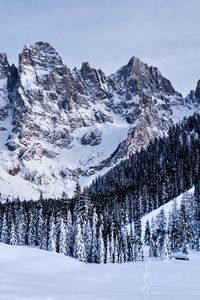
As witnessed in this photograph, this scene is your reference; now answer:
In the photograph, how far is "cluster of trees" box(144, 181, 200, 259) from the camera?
11269cm

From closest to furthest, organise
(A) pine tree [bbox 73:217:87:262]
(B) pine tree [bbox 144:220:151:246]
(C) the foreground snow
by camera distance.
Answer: (C) the foreground snow
(A) pine tree [bbox 73:217:87:262]
(B) pine tree [bbox 144:220:151:246]

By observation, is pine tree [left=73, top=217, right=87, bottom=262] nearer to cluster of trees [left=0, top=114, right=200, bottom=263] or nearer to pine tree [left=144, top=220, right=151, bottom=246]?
cluster of trees [left=0, top=114, right=200, bottom=263]

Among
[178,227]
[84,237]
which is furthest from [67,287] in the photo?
[178,227]

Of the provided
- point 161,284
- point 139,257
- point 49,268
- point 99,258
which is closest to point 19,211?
point 139,257

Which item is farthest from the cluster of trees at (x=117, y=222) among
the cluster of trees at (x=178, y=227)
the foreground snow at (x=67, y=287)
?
the foreground snow at (x=67, y=287)

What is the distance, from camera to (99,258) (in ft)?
275

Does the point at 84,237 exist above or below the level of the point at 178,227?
below

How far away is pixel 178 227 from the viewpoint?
122 metres

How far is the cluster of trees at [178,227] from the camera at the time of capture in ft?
370

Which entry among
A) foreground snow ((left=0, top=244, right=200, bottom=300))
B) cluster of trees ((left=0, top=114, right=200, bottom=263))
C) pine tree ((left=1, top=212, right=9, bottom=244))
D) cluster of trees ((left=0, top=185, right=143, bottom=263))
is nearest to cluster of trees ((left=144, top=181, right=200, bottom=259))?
cluster of trees ((left=0, top=114, right=200, bottom=263))

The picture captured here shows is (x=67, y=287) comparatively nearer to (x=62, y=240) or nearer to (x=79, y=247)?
(x=79, y=247)

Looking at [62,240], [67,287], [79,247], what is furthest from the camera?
[62,240]

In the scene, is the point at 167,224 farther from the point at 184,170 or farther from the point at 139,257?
the point at 184,170

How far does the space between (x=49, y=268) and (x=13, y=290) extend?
68.8 feet
